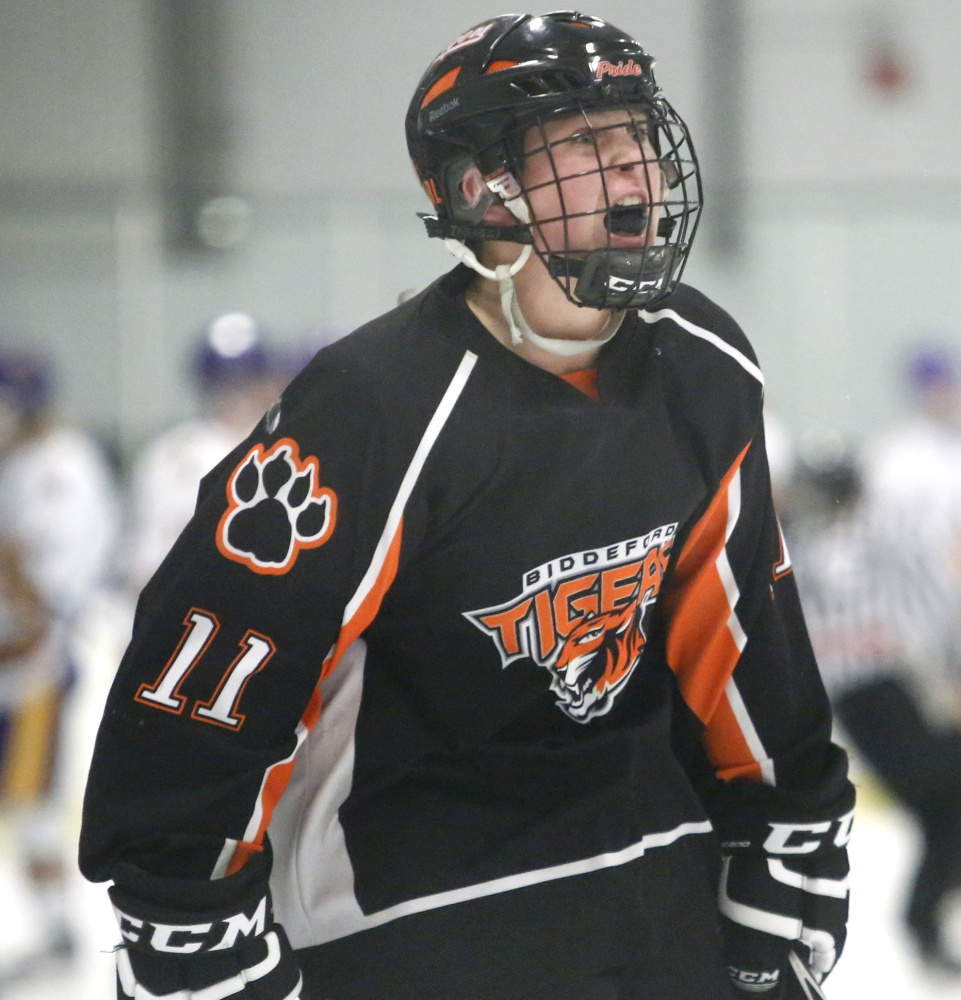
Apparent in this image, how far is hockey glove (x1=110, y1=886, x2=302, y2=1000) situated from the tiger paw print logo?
282mm

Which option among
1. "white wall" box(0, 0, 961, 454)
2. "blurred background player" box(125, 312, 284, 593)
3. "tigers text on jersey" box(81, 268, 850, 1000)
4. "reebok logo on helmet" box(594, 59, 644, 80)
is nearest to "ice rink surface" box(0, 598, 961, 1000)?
"blurred background player" box(125, 312, 284, 593)

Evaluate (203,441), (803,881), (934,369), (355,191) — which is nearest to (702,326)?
(803,881)

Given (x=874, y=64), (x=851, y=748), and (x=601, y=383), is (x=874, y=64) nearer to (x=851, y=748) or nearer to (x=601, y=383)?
(x=851, y=748)

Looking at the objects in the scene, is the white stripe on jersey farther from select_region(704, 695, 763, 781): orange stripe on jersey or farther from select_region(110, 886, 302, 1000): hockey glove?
select_region(110, 886, 302, 1000): hockey glove

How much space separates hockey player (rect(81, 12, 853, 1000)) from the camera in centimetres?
116

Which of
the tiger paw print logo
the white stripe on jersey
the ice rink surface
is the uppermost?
the white stripe on jersey

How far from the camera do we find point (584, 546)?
1.24 metres

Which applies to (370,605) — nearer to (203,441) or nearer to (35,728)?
(35,728)

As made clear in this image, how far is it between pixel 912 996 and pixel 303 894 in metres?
2.36

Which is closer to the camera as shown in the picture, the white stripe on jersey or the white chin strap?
the white chin strap

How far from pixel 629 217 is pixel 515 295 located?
120mm

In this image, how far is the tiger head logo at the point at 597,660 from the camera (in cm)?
127

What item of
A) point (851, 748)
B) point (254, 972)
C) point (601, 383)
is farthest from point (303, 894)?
point (851, 748)

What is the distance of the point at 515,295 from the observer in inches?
49.6
